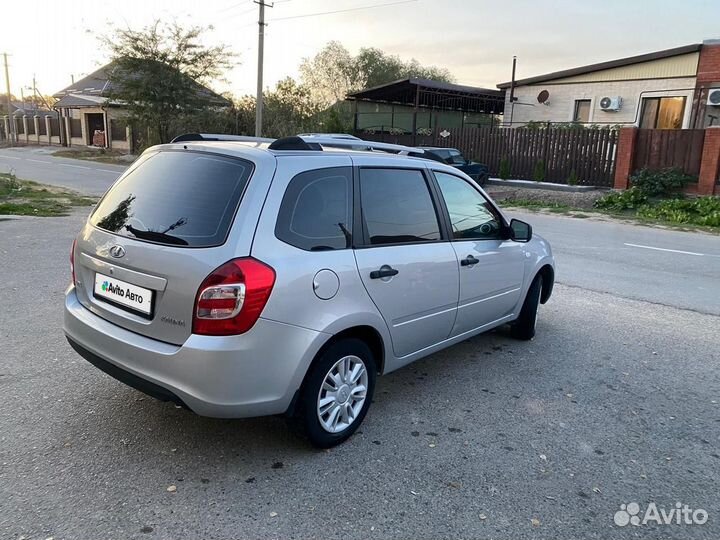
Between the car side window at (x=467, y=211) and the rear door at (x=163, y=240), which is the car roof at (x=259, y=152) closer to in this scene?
Result: the rear door at (x=163, y=240)

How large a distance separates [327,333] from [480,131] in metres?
21.9

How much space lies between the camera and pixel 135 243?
307cm

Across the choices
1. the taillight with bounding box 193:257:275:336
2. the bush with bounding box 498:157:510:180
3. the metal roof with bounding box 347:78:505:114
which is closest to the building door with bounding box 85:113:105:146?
the metal roof with bounding box 347:78:505:114

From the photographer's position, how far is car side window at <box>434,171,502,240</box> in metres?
4.11

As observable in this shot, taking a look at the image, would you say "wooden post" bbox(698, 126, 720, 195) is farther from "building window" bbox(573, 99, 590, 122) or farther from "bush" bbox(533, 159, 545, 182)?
"building window" bbox(573, 99, 590, 122)

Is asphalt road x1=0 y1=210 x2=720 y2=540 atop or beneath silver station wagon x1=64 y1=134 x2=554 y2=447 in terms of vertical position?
beneath

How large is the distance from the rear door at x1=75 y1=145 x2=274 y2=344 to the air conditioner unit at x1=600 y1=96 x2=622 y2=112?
25774 mm

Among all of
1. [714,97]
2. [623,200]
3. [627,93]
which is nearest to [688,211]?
[623,200]

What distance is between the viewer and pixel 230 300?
2719 millimetres

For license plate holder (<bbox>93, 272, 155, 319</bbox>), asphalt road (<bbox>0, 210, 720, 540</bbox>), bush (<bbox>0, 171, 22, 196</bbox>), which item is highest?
license plate holder (<bbox>93, 272, 155, 319</bbox>)

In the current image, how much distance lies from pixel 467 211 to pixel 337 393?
184 centimetres

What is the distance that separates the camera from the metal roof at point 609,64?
22.9m

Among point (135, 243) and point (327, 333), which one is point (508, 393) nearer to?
point (327, 333)

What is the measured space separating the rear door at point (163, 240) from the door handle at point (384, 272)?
83cm
